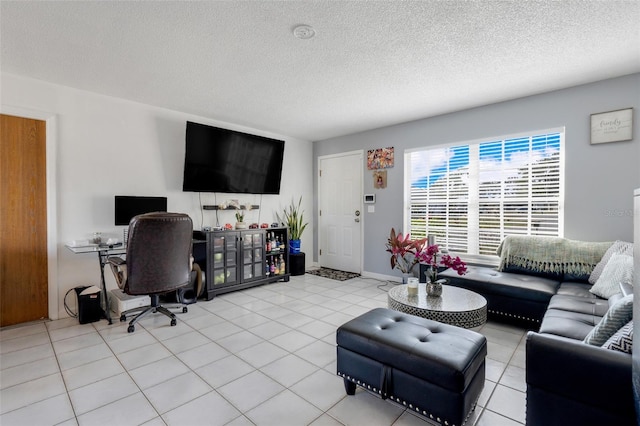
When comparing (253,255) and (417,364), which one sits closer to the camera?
(417,364)

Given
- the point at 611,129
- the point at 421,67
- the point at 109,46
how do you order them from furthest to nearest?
the point at 611,129 < the point at 421,67 < the point at 109,46

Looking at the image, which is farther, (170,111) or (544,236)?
(170,111)

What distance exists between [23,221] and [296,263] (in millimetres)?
3463

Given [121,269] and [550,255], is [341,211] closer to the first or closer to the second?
[550,255]

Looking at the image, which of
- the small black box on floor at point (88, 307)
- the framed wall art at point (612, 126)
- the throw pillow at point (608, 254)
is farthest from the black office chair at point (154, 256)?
the framed wall art at point (612, 126)

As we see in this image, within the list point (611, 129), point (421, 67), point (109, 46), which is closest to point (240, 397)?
point (109, 46)

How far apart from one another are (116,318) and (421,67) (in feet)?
13.2

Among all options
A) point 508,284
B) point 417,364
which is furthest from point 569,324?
point 417,364

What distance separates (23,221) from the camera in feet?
9.93

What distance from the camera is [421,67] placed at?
9.14 feet

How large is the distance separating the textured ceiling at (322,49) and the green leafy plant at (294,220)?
7.31 ft

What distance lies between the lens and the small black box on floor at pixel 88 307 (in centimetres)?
303

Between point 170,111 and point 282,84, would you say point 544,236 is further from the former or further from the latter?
point 170,111

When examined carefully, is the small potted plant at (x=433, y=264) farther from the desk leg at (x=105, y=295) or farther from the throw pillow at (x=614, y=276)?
the desk leg at (x=105, y=295)
